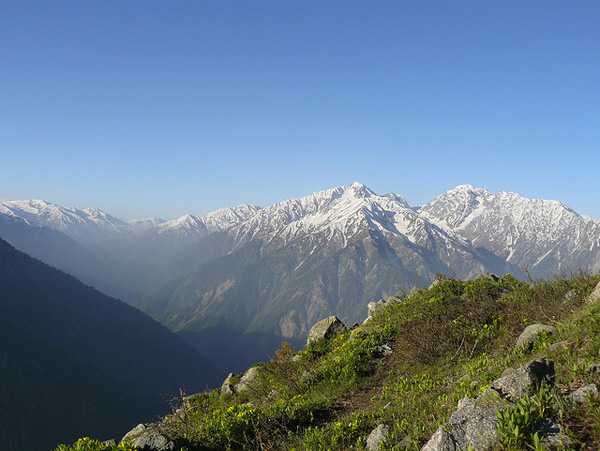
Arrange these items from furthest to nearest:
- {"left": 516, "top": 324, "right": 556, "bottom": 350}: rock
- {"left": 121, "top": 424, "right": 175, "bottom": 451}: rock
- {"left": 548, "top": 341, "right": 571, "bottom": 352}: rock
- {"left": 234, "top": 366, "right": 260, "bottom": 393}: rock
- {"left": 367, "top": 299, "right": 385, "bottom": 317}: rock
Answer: {"left": 367, "top": 299, "right": 385, "bottom": 317}: rock < {"left": 234, "top": 366, "right": 260, "bottom": 393}: rock < {"left": 516, "top": 324, "right": 556, "bottom": 350}: rock < {"left": 548, "top": 341, "right": 571, "bottom": 352}: rock < {"left": 121, "top": 424, "right": 175, "bottom": 451}: rock

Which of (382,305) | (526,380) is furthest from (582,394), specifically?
(382,305)

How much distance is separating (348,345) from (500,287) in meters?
10.4

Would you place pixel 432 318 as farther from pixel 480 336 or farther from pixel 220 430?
pixel 220 430

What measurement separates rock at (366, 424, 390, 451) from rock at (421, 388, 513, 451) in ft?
5.85

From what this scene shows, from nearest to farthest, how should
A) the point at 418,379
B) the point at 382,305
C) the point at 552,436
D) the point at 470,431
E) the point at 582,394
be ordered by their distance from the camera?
the point at 552,436
the point at 470,431
the point at 582,394
the point at 418,379
the point at 382,305

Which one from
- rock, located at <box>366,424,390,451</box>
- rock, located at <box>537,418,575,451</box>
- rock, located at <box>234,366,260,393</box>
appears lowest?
rock, located at <box>234,366,260,393</box>

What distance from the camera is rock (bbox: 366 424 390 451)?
24.8 ft

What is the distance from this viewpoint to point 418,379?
1151 centimetres

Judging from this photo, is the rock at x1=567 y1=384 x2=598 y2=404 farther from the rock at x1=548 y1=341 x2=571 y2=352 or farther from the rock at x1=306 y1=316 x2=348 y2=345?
the rock at x1=306 y1=316 x2=348 y2=345

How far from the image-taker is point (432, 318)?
54.0 feet

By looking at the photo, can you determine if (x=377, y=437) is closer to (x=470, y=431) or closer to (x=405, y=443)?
(x=405, y=443)

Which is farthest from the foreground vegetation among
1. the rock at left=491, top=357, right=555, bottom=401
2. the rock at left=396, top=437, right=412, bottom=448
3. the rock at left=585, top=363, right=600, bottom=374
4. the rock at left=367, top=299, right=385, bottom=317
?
the rock at left=367, top=299, right=385, bottom=317

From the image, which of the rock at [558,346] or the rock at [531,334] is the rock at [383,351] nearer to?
the rock at [531,334]

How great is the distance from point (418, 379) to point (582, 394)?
6.01m
